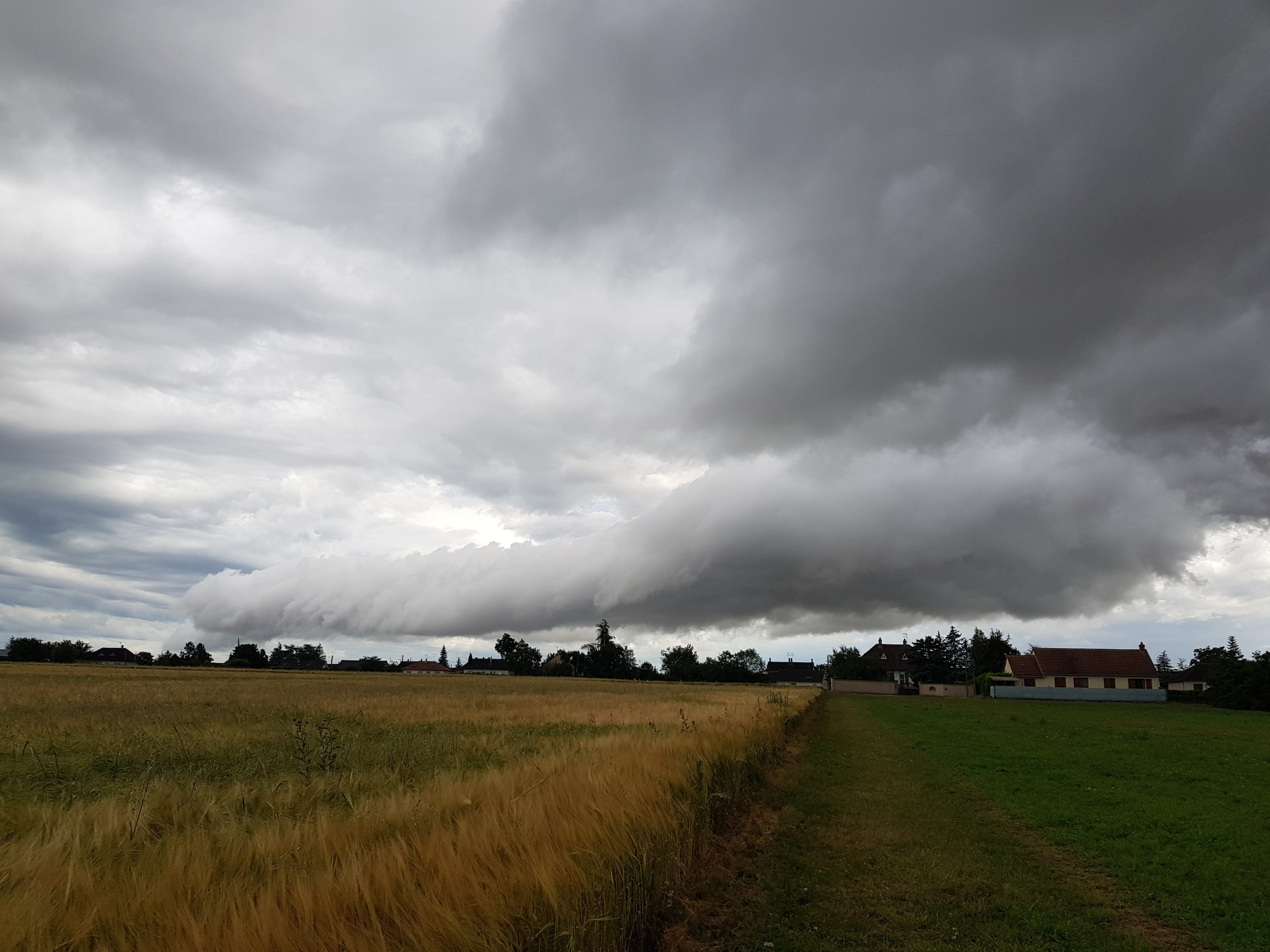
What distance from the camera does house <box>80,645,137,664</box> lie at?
170m

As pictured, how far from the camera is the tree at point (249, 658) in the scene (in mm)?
153000

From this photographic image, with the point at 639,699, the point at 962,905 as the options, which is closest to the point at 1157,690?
the point at 639,699

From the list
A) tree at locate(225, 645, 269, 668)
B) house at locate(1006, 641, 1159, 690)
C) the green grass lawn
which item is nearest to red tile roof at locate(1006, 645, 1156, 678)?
house at locate(1006, 641, 1159, 690)

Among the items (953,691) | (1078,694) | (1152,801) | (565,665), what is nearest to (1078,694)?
(1078,694)

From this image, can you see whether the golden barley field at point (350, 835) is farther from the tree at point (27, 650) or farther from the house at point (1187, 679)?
the tree at point (27, 650)

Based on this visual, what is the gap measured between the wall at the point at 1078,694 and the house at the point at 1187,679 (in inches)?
1213

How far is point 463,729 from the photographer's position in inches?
757

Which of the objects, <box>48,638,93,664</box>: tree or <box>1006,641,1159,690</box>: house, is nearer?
<box>1006,641,1159,690</box>: house

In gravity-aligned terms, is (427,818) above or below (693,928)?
above

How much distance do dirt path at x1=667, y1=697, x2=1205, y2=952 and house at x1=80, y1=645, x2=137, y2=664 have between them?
202492mm

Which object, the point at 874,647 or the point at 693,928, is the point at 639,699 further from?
the point at 874,647

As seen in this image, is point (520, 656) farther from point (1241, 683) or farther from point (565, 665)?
point (1241, 683)

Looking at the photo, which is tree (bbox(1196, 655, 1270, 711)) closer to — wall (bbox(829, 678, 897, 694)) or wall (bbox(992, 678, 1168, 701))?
wall (bbox(992, 678, 1168, 701))

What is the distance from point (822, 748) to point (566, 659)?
158 m
